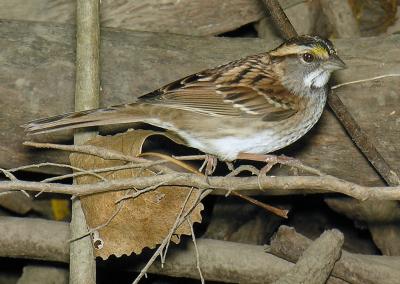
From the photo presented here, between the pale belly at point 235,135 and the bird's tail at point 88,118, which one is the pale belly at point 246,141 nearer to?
the pale belly at point 235,135

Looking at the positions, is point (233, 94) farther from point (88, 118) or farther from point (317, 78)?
point (88, 118)

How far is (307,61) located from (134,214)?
1.07 m

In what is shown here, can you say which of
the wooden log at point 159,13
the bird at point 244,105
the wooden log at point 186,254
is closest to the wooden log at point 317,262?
the wooden log at point 186,254

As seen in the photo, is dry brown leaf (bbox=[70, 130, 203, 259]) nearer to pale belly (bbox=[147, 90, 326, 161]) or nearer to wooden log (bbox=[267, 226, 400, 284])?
pale belly (bbox=[147, 90, 326, 161])

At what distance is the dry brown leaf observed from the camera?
166 inches

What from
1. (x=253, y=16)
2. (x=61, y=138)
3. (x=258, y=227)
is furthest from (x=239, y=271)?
(x=253, y=16)

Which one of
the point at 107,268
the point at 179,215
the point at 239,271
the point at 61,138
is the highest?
the point at 179,215

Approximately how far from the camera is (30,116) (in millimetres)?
4984

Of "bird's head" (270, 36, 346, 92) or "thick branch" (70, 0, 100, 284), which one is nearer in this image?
"bird's head" (270, 36, 346, 92)

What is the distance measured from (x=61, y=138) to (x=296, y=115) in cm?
129

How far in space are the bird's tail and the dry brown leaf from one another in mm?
106

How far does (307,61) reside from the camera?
4559 mm

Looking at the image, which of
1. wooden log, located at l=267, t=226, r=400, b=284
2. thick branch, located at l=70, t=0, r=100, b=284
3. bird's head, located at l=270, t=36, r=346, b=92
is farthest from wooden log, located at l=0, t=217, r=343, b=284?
bird's head, located at l=270, t=36, r=346, b=92

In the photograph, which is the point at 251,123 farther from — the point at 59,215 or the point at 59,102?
the point at 59,215
